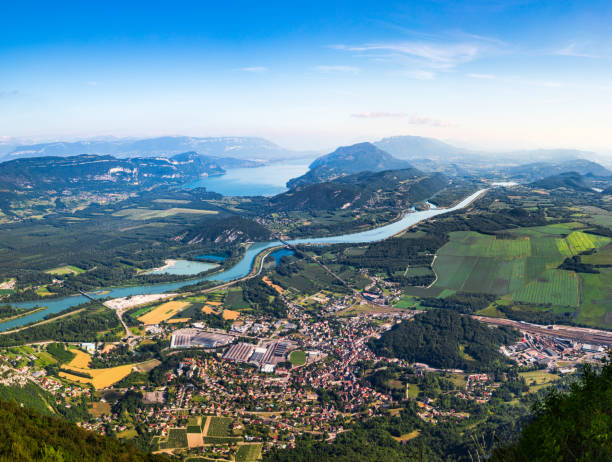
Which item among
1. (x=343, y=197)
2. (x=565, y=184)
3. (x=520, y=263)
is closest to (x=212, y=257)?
(x=520, y=263)

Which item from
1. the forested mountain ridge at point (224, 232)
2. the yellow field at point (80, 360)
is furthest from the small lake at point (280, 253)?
the yellow field at point (80, 360)

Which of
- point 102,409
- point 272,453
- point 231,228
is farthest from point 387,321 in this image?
point 231,228

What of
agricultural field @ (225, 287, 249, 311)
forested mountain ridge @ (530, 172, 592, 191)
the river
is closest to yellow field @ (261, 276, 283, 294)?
agricultural field @ (225, 287, 249, 311)

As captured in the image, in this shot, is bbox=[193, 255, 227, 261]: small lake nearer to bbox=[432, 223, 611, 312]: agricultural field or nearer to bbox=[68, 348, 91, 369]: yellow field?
bbox=[68, 348, 91, 369]: yellow field

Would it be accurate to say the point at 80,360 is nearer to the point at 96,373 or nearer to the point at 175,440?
the point at 96,373

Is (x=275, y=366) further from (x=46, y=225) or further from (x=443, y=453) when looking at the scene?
(x=46, y=225)

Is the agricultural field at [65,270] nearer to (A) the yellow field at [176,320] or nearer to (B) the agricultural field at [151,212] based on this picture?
(A) the yellow field at [176,320]
